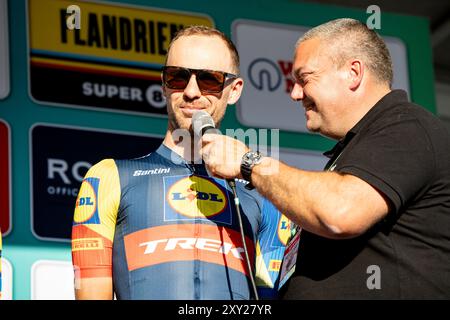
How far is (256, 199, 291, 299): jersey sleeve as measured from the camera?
3141 mm

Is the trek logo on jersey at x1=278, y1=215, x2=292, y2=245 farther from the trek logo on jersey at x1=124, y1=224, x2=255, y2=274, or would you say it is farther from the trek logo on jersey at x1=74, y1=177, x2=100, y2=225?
the trek logo on jersey at x1=74, y1=177, x2=100, y2=225

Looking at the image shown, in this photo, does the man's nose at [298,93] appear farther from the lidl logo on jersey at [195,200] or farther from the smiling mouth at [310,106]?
the lidl logo on jersey at [195,200]

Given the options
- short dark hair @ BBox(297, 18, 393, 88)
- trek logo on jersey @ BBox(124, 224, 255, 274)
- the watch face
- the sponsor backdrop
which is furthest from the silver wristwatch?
the sponsor backdrop

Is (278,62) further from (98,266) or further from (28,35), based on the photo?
(98,266)

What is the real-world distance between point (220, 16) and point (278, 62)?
40 centimetres

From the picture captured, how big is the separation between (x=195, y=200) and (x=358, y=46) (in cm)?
68

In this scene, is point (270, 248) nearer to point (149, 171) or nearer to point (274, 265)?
point (274, 265)

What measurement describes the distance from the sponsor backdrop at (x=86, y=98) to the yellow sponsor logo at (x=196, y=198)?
162 centimetres

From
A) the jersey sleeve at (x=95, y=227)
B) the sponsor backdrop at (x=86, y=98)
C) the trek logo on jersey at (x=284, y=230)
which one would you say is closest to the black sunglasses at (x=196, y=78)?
the jersey sleeve at (x=95, y=227)

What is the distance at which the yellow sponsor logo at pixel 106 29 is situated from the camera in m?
4.98
